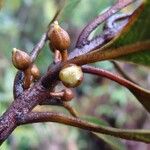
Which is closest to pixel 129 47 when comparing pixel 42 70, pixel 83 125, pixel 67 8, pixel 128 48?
pixel 128 48

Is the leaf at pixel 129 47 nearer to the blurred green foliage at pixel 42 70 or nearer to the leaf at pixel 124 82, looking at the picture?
the leaf at pixel 124 82

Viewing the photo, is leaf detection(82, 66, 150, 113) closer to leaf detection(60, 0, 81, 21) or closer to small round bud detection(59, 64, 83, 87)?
small round bud detection(59, 64, 83, 87)

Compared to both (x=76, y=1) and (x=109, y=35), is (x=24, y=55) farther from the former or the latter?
(x=76, y=1)

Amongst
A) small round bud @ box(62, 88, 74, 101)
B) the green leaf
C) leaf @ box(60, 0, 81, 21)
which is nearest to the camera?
the green leaf

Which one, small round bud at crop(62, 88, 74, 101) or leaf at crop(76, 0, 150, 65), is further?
small round bud at crop(62, 88, 74, 101)

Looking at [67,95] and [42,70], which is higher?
[67,95]

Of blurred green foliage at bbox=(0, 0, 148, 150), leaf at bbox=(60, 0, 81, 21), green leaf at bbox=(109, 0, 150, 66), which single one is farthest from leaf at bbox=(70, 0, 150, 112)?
blurred green foliage at bbox=(0, 0, 148, 150)

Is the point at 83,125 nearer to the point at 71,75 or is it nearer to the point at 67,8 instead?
the point at 71,75
